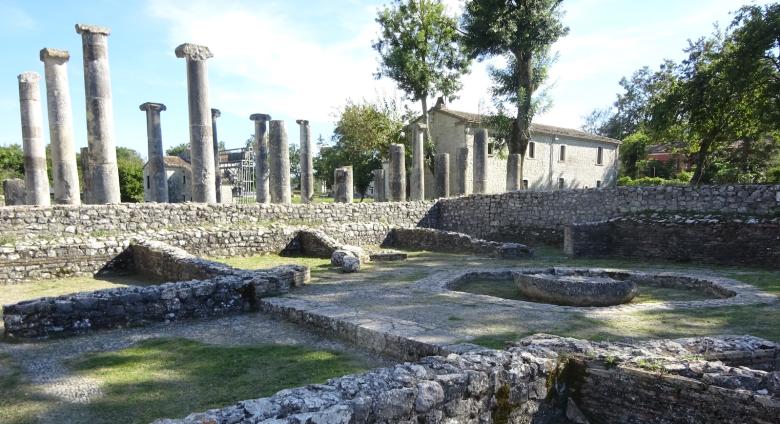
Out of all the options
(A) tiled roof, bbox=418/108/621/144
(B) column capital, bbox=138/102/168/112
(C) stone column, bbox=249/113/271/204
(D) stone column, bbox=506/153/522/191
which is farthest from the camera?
(A) tiled roof, bbox=418/108/621/144

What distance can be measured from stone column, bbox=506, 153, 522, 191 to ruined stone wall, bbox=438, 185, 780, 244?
3752mm

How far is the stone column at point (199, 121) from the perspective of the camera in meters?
14.9

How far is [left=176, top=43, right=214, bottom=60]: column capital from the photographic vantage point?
1462cm

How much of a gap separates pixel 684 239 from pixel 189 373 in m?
13.9

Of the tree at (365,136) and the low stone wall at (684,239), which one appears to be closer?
the low stone wall at (684,239)

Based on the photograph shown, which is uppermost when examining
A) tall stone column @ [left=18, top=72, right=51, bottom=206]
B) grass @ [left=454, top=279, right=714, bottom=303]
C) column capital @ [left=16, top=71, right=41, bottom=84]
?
column capital @ [left=16, top=71, right=41, bottom=84]

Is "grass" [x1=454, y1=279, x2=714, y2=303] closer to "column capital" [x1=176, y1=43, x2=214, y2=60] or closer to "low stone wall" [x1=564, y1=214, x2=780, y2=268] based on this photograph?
"low stone wall" [x1=564, y1=214, x2=780, y2=268]

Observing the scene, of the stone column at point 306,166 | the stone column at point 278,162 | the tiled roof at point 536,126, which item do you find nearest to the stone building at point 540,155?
the tiled roof at point 536,126

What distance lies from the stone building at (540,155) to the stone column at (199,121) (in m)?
19.6

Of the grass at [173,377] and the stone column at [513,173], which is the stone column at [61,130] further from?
the stone column at [513,173]

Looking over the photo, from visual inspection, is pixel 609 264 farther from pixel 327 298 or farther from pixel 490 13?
pixel 490 13

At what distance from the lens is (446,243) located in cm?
1730

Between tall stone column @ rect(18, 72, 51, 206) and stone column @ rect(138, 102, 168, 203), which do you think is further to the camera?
stone column @ rect(138, 102, 168, 203)

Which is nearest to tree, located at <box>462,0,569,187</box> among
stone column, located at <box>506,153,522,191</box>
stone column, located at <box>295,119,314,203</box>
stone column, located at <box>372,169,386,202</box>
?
stone column, located at <box>506,153,522,191</box>
